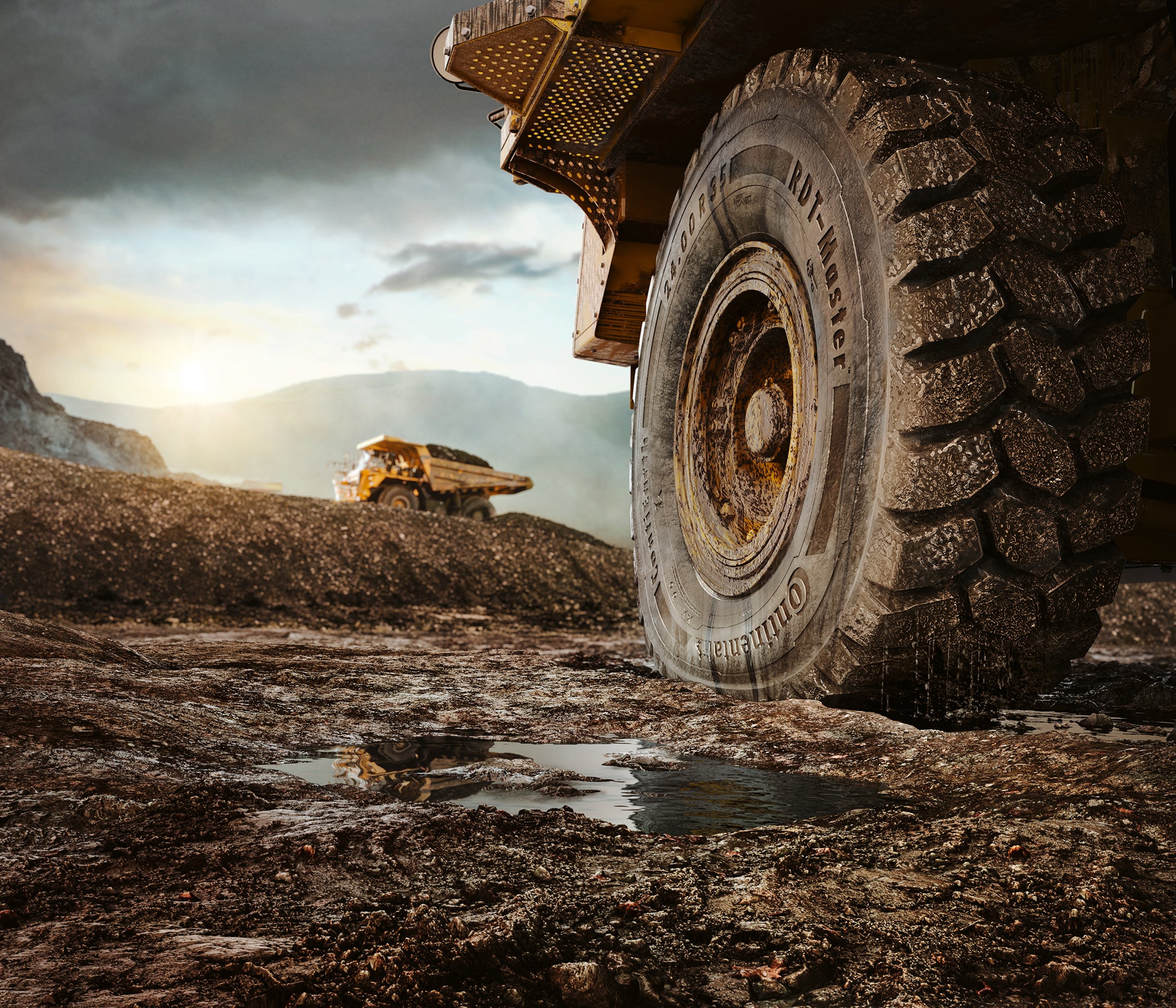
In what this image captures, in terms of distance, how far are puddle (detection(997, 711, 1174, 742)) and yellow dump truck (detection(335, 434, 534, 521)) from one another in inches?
A: 720

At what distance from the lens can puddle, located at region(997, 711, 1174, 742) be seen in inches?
88.9

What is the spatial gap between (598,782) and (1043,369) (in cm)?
136

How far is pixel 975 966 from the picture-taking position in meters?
1.08

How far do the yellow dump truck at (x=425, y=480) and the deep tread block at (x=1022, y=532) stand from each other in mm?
18746

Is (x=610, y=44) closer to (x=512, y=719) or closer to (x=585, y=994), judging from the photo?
(x=512, y=719)

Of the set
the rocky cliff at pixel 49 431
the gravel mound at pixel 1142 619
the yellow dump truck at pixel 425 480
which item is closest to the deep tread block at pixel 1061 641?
the gravel mound at pixel 1142 619

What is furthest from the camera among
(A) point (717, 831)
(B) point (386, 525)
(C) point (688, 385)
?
(B) point (386, 525)

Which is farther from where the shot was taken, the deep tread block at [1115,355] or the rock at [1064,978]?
the deep tread block at [1115,355]

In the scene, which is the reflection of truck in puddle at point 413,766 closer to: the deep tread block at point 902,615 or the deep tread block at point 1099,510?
the deep tread block at point 902,615

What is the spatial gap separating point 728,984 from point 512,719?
1750 millimetres

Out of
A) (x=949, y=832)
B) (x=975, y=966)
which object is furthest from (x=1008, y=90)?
(x=975, y=966)

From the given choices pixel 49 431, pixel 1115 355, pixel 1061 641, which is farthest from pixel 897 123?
pixel 49 431

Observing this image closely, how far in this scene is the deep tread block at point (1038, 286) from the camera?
211 centimetres

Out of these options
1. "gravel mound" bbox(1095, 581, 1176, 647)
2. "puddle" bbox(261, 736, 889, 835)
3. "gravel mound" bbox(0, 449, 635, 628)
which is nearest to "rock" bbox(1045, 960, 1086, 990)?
"puddle" bbox(261, 736, 889, 835)
